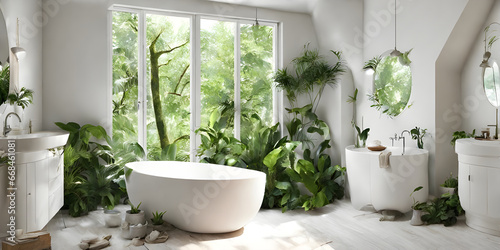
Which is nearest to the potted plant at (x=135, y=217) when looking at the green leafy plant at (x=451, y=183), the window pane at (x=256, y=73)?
the window pane at (x=256, y=73)

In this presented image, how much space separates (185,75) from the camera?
5.32 metres

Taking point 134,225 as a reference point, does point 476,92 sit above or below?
above

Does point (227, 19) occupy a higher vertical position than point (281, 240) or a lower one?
higher

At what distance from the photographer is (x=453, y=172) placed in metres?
4.52

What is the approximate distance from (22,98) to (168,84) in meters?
1.77

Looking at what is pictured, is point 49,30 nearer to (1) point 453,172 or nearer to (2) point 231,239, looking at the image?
(2) point 231,239

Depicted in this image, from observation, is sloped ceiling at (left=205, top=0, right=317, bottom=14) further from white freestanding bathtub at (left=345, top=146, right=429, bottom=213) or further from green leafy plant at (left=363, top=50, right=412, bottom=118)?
white freestanding bathtub at (left=345, top=146, right=429, bottom=213)

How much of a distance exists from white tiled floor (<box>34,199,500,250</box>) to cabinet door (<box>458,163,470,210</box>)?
26 centimetres

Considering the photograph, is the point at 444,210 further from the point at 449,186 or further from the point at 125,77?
the point at 125,77

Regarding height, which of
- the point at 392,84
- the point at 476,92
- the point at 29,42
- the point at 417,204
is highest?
the point at 29,42

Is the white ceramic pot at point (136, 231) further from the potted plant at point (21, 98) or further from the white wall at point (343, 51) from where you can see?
the white wall at point (343, 51)

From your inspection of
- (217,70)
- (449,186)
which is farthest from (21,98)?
(449,186)

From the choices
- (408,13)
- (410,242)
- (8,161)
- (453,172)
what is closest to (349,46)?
(408,13)

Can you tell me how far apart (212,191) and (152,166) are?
1340 mm
